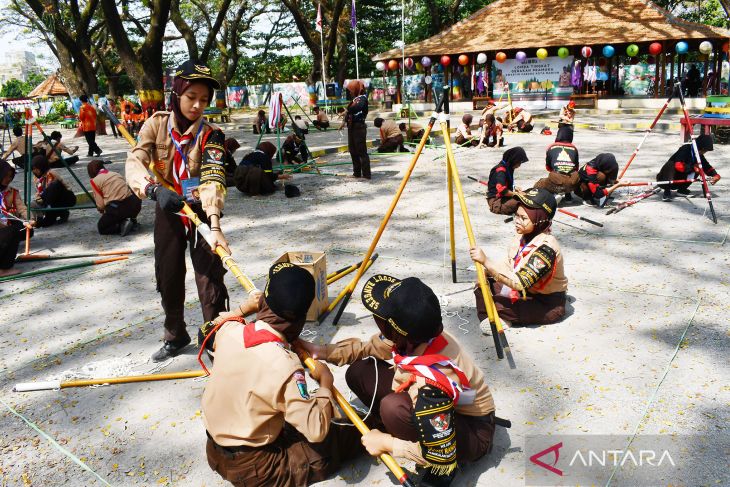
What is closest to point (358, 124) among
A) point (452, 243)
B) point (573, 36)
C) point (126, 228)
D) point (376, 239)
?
point (126, 228)

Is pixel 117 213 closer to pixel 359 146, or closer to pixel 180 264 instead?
pixel 180 264

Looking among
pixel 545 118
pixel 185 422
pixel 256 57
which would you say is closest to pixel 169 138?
pixel 185 422

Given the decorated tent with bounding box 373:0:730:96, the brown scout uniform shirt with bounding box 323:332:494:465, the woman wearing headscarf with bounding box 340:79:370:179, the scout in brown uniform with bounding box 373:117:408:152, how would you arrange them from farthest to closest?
the decorated tent with bounding box 373:0:730:96 → the scout in brown uniform with bounding box 373:117:408:152 → the woman wearing headscarf with bounding box 340:79:370:179 → the brown scout uniform shirt with bounding box 323:332:494:465

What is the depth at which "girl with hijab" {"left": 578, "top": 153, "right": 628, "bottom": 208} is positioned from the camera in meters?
8.16

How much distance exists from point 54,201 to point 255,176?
314 cm

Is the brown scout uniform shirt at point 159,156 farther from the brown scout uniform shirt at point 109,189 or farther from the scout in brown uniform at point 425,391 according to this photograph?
the brown scout uniform shirt at point 109,189

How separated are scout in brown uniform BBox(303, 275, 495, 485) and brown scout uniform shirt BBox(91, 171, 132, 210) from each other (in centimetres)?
582

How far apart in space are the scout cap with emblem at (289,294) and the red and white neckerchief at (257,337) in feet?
0.33

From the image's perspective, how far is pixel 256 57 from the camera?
48812 millimetres

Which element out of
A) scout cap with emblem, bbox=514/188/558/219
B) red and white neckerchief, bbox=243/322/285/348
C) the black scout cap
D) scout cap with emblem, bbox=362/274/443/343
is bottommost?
red and white neckerchief, bbox=243/322/285/348

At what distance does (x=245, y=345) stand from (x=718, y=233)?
20.8 ft

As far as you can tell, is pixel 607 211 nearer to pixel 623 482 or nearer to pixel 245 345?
pixel 623 482

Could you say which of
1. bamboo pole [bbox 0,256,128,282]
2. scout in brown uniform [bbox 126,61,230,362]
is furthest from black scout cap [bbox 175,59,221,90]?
bamboo pole [bbox 0,256,128,282]

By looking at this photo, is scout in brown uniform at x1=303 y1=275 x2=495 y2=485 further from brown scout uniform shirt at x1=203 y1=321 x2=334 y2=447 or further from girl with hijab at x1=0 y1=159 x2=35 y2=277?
girl with hijab at x1=0 y1=159 x2=35 y2=277
